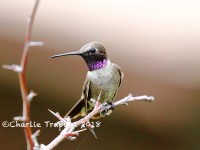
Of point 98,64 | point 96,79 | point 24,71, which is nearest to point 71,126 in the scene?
point 24,71

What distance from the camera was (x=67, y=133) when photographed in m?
0.80

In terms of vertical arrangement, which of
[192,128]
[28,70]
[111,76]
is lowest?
[192,128]

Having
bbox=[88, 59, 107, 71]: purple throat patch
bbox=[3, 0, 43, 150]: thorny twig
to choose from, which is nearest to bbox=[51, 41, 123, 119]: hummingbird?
bbox=[88, 59, 107, 71]: purple throat patch

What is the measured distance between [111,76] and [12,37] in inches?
108

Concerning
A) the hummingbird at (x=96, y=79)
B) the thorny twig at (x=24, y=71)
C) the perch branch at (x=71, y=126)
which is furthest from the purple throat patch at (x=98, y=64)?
the thorny twig at (x=24, y=71)

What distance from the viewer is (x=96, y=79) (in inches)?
49.3

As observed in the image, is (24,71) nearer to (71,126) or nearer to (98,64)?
(71,126)

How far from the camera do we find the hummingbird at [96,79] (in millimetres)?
987

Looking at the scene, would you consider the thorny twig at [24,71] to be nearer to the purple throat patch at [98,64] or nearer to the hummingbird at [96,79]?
the hummingbird at [96,79]

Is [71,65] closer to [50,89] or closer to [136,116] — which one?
[50,89]

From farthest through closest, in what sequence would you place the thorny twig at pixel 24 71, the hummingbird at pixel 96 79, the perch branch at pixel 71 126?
1. the hummingbird at pixel 96 79
2. the perch branch at pixel 71 126
3. the thorny twig at pixel 24 71

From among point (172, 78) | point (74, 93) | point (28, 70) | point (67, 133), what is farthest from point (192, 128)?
point (67, 133)

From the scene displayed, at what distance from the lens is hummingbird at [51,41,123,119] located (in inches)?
38.9

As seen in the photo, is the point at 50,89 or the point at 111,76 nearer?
the point at 111,76
